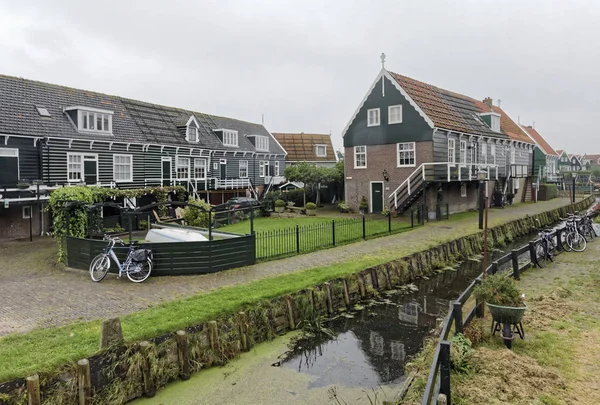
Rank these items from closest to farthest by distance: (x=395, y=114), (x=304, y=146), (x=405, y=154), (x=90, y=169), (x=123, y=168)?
(x=90, y=169) < (x=123, y=168) < (x=405, y=154) < (x=395, y=114) < (x=304, y=146)

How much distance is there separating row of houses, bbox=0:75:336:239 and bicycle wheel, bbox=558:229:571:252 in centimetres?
2506

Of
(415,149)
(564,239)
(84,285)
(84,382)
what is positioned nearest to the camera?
(84,382)

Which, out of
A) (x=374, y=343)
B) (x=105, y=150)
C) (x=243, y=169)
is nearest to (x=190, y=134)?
(x=243, y=169)

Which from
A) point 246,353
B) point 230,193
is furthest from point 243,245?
point 230,193

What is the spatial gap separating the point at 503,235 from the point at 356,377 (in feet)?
61.9

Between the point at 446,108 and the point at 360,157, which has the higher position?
the point at 446,108

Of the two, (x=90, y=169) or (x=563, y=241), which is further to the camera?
(x=90, y=169)

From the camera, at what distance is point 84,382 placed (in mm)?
7105

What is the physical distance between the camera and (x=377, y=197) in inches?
1219

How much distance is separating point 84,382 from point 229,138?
110ft

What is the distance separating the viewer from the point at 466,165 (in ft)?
97.5

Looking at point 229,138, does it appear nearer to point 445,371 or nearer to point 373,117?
point 373,117

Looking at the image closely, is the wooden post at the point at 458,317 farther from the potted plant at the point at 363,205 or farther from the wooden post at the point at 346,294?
the potted plant at the point at 363,205

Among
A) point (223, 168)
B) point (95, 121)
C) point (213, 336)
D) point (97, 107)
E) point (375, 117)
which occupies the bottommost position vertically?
point (213, 336)
